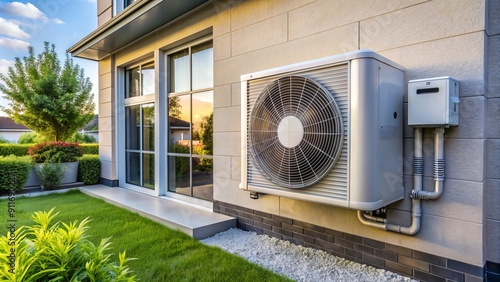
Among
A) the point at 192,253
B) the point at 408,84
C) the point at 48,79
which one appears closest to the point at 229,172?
the point at 192,253

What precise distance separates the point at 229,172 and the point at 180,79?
1.98 m

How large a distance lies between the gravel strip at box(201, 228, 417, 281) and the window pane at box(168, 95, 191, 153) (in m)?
1.84

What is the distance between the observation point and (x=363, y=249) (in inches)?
94.5

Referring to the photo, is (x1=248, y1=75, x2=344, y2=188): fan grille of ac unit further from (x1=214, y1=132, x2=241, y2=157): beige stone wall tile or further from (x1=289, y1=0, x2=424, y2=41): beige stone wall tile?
(x1=214, y1=132, x2=241, y2=157): beige stone wall tile

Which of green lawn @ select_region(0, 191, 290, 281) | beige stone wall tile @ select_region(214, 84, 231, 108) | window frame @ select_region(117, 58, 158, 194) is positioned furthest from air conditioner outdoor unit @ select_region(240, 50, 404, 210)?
window frame @ select_region(117, 58, 158, 194)

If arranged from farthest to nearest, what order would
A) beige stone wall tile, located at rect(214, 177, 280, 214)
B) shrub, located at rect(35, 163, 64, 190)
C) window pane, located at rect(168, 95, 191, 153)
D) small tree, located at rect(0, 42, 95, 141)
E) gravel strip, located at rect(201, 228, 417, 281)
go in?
small tree, located at rect(0, 42, 95, 141)
shrub, located at rect(35, 163, 64, 190)
window pane, located at rect(168, 95, 191, 153)
beige stone wall tile, located at rect(214, 177, 280, 214)
gravel strip, located at rect(201, 228, 417, 281)

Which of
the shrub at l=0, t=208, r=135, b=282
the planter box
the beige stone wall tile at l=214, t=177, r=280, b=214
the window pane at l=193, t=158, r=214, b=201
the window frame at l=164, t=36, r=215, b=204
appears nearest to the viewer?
the shrub at l=0, t=208, r=135, b=282

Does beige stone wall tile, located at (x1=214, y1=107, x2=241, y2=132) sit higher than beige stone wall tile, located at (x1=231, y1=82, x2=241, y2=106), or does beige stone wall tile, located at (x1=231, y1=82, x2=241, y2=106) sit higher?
beige stone wall tile, located at (x1=231, y1=82, x2=241, y2=106)

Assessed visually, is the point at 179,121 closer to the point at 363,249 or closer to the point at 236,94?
the point at 236,94

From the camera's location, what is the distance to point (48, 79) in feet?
22.5

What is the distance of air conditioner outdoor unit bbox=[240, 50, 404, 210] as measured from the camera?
6.09ft

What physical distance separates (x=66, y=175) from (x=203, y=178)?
3.85 metres

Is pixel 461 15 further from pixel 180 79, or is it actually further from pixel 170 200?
pixel 170 200

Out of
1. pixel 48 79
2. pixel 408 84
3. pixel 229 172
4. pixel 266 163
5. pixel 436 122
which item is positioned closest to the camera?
pixel 436 122
